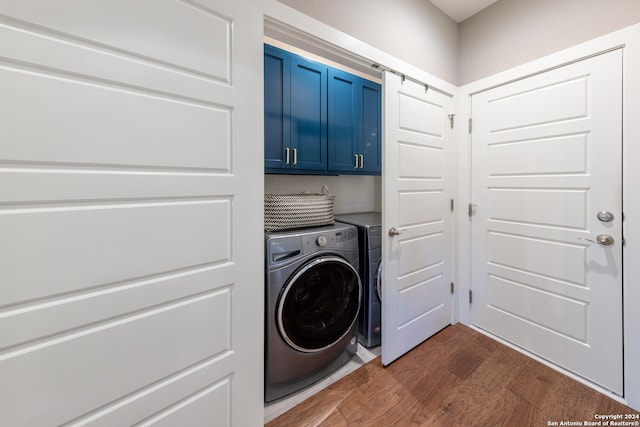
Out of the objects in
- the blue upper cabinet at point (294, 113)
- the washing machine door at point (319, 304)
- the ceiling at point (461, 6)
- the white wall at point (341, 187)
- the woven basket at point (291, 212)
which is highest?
the ceiling at point (461, 6)

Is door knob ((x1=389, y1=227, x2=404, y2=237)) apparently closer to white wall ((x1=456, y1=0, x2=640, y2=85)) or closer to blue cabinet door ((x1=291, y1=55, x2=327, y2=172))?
blue cabinet door ((x1=291, y1=55, x2=327, y2=172))

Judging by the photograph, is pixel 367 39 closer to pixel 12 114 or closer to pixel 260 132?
pixel 260 132

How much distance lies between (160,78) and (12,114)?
0.40 meters

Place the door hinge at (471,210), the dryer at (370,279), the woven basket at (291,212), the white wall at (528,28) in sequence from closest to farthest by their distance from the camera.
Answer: the white wall at (528,28)
the woven basket at (291,212)
the dryer at (370,279)
the door hinge at (471,210)

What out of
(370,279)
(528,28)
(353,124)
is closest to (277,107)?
(353,124)

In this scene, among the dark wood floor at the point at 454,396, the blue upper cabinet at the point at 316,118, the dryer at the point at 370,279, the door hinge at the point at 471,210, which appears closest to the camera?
the dark wood floor at the point at 454,396

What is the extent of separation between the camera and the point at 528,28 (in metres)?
1.74

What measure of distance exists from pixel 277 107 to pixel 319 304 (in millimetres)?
1347

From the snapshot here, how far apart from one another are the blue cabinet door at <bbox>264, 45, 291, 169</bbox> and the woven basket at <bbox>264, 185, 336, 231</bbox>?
0.28 m

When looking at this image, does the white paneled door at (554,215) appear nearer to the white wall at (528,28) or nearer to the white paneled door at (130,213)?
the white wall at (528,28)

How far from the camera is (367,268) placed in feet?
6.01

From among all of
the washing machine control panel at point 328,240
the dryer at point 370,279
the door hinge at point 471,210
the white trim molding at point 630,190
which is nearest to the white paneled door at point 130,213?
the washing machine control panel at point 328,240

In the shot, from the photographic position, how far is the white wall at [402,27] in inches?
55.0

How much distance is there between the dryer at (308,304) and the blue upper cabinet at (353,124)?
2.29 ft
